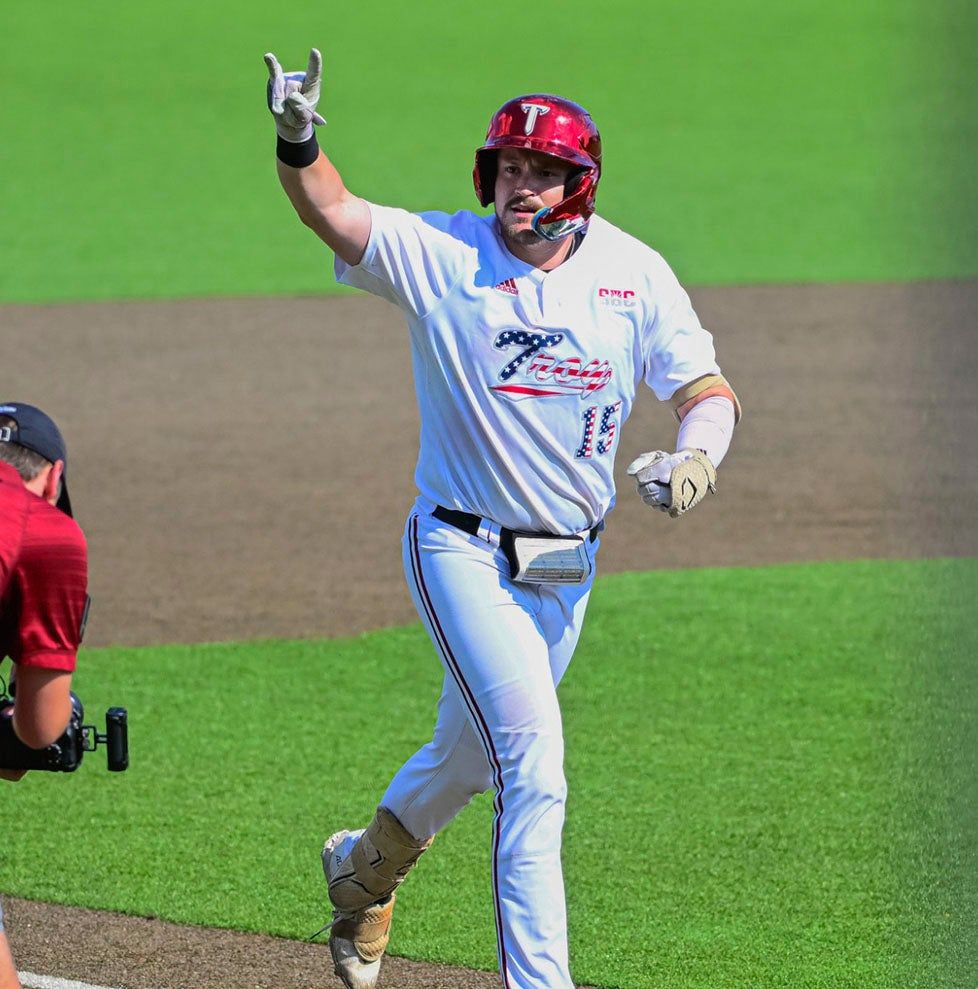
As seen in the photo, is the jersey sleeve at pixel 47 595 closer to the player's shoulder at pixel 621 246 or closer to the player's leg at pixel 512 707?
the player's leg at pixel 512 707

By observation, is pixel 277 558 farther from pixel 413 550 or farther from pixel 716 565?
pixel 413 550

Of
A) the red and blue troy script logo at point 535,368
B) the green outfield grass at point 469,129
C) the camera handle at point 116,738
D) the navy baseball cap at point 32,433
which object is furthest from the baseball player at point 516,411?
the green outfield grass at point 469,129

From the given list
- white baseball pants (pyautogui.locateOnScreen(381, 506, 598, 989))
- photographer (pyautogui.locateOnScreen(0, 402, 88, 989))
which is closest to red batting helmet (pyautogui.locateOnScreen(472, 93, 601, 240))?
white baseball pants (pyautogui.locateOnScreen(381, 506, 598, 989))

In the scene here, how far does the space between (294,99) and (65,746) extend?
5.55ft

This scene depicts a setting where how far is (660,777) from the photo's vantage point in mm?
6805

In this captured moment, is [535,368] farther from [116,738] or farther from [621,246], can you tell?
[116,738]

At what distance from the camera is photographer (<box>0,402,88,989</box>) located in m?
3.74

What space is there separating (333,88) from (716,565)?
17.5 meters

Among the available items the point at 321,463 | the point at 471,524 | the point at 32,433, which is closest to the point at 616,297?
the point at 471,524

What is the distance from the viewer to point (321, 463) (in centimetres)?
1155

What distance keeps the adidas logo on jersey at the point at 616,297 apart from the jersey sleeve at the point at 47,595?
5.74 feet

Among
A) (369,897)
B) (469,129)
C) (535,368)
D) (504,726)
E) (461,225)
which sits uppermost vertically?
(469,129)

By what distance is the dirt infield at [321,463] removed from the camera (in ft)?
28.4

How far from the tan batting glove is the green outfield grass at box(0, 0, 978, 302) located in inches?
360
